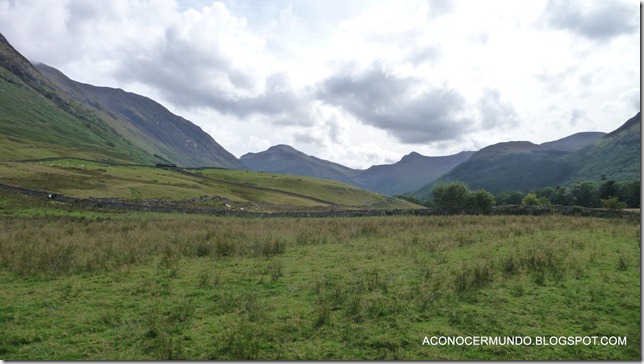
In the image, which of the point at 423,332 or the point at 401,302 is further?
the point at 401,302

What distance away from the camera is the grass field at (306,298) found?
8.16 meters

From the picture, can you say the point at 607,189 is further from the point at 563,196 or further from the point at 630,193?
the point at 563,196

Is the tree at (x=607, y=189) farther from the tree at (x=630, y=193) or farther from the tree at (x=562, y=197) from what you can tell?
the tree at (x=562, y=197)

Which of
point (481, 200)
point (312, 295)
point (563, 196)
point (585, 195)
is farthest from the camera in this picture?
point (563, 196)

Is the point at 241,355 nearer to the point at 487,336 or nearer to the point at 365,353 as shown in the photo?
the point at 365,353

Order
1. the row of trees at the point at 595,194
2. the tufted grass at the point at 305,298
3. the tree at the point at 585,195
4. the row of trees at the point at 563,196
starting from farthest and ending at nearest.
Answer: the tree at the point at 585,195
the row of trees at the point at 595,194
the row of trees at the point at 563,196
the tufted grass at the point at 305,298

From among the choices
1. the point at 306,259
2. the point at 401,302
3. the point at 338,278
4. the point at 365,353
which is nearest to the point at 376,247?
the point at 306,259

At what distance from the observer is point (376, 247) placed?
19984 mm

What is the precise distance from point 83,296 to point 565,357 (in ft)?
43.6

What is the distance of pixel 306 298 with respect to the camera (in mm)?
11438

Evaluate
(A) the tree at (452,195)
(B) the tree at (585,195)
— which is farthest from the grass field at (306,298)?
(B) the tree at (585,195)

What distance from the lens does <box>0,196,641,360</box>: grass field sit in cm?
816

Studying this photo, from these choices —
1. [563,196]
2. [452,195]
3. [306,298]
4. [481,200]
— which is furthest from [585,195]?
[306,298]

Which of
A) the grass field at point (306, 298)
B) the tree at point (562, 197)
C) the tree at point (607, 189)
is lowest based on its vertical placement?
the grass field at point (306, 298)
